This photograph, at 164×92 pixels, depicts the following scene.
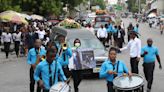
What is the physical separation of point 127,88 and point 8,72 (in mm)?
11924

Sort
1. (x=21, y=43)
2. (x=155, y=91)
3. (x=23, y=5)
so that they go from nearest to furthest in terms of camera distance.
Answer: (x=155, y=91), (x=21, y=43), (x=23, y=5)

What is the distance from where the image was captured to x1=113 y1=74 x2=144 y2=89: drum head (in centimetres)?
839

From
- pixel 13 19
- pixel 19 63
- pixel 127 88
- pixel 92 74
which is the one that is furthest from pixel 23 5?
pixel 127 88

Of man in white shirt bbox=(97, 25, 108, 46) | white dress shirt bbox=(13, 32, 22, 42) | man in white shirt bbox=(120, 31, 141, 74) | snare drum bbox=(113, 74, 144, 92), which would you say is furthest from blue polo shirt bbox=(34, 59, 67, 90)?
man in white shirt bbox=(97, 25, 108, 46)

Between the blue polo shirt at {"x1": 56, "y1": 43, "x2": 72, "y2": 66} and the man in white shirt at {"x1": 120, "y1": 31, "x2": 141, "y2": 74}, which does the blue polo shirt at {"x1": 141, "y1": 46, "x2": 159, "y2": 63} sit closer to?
the man in white shirt at {"x1": 120, "y1": 31, "x2": 141, "y2": 74}

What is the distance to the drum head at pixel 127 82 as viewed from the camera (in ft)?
27.5

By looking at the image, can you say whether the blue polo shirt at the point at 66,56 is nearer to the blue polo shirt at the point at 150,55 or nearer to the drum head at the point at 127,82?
the blue polo shirt at the point at 150,55

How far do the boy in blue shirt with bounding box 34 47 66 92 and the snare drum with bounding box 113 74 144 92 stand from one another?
967 millimetres

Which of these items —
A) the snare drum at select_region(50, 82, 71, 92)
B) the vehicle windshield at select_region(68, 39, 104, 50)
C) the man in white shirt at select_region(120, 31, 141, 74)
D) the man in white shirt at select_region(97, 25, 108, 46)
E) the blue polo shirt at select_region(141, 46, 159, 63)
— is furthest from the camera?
the man in white shirt at select_region(97, 25, 108, 46)

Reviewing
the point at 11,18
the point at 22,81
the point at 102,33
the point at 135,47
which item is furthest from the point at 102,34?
the point at 135,47

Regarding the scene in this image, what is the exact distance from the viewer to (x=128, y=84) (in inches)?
334

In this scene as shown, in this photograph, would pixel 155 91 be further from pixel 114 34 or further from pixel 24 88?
pixel 114 34

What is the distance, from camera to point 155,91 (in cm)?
1388

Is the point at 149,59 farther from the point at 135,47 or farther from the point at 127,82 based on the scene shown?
the point at 127,82
